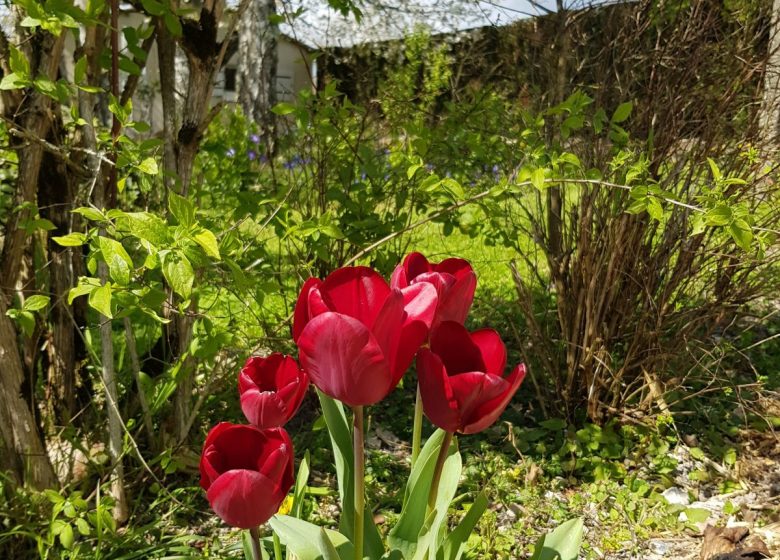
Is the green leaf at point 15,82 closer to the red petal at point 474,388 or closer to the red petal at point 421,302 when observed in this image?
the red petal at point 421,302

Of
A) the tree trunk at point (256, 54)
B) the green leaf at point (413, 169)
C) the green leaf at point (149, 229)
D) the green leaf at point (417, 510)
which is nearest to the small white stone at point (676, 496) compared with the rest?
the green leaf at point (413, 169)

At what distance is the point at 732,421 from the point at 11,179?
320cm

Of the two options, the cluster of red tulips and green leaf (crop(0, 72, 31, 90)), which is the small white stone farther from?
green leaf (crop(0, 72, 31, 90))

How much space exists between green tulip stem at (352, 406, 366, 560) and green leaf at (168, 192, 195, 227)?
541 mm

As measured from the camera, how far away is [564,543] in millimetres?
1399

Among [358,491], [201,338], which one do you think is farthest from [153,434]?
[358,491]

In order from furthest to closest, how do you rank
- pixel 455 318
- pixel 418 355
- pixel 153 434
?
pixel 153 434
pixel 455 318
pixel 418 355

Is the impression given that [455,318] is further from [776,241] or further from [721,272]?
[721,272]

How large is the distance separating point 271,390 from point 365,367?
0.33 metres

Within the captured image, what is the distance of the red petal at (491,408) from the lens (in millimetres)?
920

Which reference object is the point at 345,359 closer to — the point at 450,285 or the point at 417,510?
the point at 450,285

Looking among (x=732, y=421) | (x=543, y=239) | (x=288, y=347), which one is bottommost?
(x=732, y=421)

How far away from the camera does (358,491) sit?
1.07 meters

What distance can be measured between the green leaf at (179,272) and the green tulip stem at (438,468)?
1.71 ft
